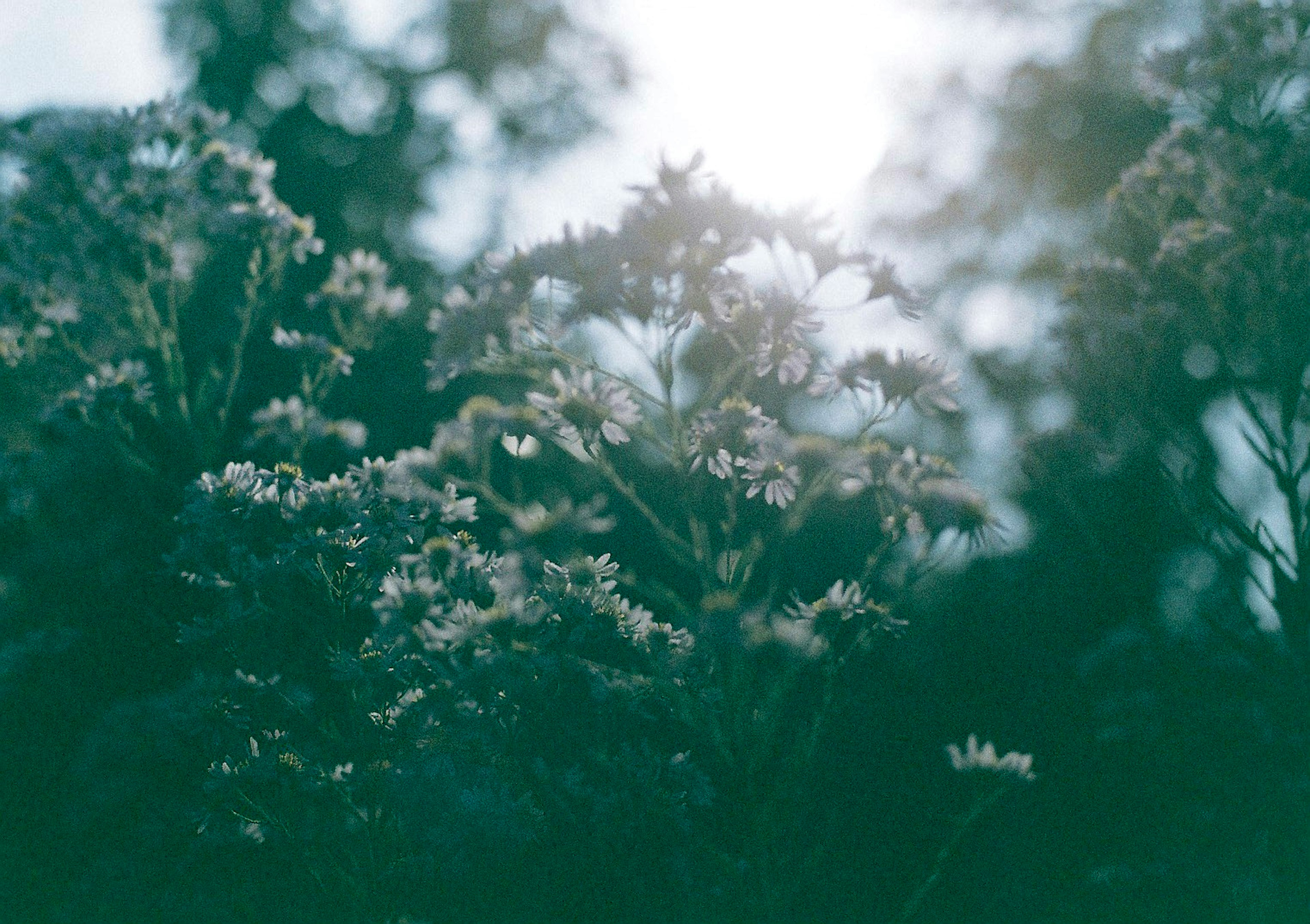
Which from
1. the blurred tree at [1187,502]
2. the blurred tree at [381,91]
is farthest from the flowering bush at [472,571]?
the blurred tree at [381,91]

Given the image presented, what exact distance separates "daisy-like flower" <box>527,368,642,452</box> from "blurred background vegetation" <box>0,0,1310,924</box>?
3.98ft

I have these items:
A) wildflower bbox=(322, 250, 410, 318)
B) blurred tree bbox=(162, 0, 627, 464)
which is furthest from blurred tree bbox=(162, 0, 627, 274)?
wildflower bbox=(322, 250, 410, 318)

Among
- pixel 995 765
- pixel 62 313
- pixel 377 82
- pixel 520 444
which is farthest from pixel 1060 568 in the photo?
pixel 377 82

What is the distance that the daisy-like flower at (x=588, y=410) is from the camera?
267cm

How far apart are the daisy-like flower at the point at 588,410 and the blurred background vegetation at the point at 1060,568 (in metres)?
1.21

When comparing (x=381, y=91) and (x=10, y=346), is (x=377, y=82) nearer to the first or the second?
(x=381, y=91)

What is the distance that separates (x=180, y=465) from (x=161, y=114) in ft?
7.37

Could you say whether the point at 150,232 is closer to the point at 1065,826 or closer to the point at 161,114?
the point at 161,114

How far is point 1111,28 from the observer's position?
8711 mm

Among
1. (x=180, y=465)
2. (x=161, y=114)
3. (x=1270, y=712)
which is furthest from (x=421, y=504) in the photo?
(x=1270, y=712)

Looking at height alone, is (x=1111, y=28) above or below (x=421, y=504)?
above

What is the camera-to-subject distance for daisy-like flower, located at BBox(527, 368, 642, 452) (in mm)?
2672

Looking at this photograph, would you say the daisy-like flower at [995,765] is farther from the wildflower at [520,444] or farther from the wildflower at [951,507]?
the wildflower at [520,444]

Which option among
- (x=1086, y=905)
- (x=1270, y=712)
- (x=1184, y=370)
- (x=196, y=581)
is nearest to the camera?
(x=196, y=581)
